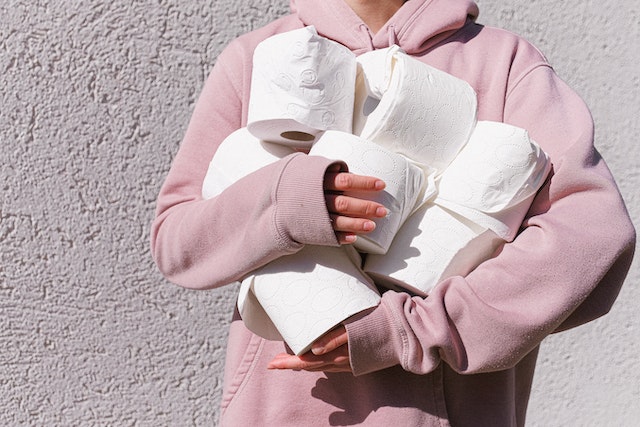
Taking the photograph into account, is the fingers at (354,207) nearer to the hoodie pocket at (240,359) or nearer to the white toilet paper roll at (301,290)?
the white toilet paper roll at (301,290)

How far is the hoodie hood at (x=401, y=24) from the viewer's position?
130 centimetres

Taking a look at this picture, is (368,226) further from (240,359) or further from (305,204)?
(240,359)

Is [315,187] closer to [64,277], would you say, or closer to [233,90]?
[233,90]

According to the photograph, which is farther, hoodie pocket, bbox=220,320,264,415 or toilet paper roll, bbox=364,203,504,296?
hoodie pocket, bbox=220,320,264,415

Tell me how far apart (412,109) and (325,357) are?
318mm

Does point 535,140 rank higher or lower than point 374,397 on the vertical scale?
higher

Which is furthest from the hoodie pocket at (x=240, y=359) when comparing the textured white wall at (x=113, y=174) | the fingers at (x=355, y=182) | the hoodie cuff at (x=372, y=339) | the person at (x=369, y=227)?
the textured white wall at (x=113, y=174)

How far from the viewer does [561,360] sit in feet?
7.00

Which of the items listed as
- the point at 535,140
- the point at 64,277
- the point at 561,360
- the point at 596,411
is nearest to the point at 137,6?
the point at 64,277

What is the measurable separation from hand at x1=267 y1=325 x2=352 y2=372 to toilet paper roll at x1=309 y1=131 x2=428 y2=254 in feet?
0.38

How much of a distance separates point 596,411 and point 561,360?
0.51ft

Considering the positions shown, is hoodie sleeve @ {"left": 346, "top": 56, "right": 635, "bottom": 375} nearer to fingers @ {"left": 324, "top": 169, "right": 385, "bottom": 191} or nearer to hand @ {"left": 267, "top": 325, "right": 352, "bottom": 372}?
hand @ {"left": 267, "top": 325, "right": 352, "bottom": 372}

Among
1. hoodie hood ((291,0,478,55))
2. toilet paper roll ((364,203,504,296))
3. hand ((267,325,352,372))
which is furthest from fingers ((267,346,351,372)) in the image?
hoodie hood ((291,0,478,55))

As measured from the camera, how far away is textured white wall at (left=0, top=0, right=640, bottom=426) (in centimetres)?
190
